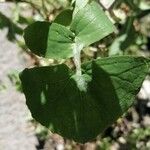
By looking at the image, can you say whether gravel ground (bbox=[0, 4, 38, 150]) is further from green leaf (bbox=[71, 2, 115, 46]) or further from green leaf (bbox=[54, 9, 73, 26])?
green leaf (bbox=[71, 2, 115, 46])

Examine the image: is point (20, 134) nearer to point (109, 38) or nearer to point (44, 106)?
point (109, 38)

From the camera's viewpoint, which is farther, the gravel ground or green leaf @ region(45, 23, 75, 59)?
the gravel ground

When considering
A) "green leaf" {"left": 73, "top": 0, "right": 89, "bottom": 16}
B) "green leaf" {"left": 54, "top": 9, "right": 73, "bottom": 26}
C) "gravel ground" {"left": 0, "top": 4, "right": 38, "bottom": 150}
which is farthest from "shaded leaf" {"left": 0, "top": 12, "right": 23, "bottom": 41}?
"green leaf" {"left": 73, "top": 0, "right": 89, "bottom": 16}

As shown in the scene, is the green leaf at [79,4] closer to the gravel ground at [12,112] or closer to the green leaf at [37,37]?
the green leaf at [37,37]

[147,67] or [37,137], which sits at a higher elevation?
[147,67]

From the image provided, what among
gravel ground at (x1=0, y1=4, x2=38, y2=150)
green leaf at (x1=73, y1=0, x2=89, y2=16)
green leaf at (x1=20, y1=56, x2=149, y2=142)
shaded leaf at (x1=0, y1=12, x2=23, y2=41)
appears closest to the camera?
green leaf at (x1=20, y1=56, x2=149, y2=142)

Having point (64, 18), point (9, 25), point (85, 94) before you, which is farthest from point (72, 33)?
point (9, 25)

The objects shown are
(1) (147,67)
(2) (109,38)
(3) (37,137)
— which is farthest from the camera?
(3) (37,137)

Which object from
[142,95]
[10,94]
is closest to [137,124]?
[142,95]
